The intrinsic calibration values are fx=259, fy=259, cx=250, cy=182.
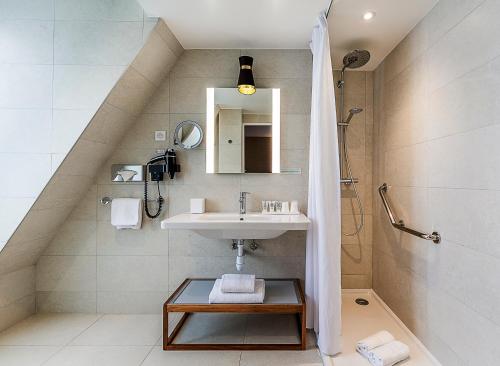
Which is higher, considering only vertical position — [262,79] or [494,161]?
[262,79]

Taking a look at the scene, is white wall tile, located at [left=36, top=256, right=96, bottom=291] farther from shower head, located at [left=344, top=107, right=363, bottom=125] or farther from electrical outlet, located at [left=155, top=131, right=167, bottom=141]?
shower head, located at [left=344, top=107, right=363, bottom=125]

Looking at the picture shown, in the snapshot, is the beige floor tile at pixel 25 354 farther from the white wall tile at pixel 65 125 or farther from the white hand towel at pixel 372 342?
the white hand towel at pixel 372 342

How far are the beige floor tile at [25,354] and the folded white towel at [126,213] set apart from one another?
2.94 feet

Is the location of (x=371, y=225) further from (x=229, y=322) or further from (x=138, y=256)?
(x=138, y=256)

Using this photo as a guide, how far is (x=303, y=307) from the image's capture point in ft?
5.53

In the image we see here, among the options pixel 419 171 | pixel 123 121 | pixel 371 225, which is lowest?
pixel 371 225

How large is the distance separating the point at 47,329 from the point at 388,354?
2359 mm

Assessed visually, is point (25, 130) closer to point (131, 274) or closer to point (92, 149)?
point (92, 149)

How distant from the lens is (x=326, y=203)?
65.4 inches

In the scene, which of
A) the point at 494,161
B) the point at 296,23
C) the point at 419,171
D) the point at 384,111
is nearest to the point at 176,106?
the point at 296,23

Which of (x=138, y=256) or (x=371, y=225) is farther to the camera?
(x=371, y=225)

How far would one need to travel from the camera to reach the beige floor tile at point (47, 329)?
1788 mm

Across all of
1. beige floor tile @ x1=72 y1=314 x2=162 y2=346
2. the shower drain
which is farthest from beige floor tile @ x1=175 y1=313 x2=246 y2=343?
the shower drain

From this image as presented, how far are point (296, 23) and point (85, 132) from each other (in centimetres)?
165
